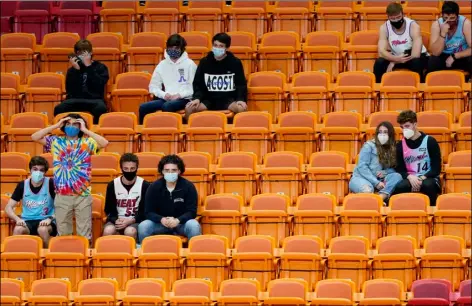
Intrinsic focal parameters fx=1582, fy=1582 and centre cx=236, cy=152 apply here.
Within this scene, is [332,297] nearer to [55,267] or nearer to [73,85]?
[55,267]

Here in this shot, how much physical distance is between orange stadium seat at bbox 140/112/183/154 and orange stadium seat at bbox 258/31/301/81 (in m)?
1.19

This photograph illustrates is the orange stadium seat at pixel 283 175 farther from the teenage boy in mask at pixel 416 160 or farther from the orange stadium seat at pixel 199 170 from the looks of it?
the teenage boy in mask at pixel 416 160

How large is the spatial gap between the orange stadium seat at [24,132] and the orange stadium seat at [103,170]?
0.76 metres

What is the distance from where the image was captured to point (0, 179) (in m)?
13.5

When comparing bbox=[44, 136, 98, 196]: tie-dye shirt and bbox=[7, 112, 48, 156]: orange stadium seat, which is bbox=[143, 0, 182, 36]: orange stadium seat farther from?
bbox=[44, 136, 98, 196]: tie-dye shirt

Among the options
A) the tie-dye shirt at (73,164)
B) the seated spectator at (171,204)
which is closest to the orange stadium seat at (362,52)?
the seated spectator at (171,204)

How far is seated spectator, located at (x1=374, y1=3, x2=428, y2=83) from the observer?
1401cm

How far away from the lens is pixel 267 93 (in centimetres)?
1404

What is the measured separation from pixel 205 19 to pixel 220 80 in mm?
1305

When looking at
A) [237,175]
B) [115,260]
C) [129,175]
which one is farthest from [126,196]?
[237,175]

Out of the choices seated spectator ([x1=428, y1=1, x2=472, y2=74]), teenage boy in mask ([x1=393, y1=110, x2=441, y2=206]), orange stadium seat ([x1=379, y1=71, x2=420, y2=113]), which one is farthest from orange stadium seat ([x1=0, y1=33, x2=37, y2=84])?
teenage boy in mask ([x1=393, y1=110, x2=441, y2=206])

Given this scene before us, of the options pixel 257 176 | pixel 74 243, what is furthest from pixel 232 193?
pixel 74 243

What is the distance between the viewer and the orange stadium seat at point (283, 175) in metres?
13.1

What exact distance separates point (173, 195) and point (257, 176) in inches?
32.6
